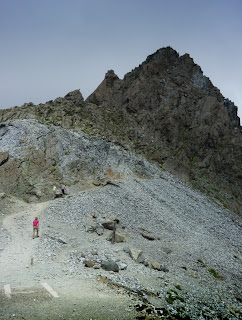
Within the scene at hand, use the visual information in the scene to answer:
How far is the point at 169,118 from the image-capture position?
294ft

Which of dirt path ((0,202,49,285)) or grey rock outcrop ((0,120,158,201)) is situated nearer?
dirt path ((0,202,49,285))

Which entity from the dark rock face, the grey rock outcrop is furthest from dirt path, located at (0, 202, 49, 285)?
the dark rock face

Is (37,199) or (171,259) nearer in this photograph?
(171,259)

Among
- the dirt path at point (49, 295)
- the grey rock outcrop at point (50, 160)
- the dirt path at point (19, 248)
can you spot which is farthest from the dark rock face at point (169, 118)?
the dirt path at point (49, 295)

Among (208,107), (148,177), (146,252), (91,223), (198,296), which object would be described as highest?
(208,107)

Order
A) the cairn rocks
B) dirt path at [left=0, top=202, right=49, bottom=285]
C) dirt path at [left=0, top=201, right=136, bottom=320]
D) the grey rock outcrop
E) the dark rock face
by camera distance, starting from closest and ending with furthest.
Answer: dirt path at [left=0, top=201, right=136, bottom=320]
dirt path at [left=0, top=202, right=49, bottom=285]
the cairn rocks
the grey rock outcrop
the dark rock face

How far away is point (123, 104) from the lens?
9638cm

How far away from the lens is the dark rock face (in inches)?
2908

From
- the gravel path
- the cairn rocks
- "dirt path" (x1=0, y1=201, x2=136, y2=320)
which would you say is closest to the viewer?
"dirt path" (x1=0, y1=201, x2=136, y2=320)

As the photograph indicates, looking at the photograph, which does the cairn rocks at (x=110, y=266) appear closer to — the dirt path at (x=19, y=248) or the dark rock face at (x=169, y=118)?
the dirt path at (x=19, y=248)

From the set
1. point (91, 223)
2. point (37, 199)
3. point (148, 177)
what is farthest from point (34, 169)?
point (148, 177)

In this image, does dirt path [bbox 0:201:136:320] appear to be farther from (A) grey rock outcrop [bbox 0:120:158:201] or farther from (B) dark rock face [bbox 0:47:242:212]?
(B) dark rock face [bbox 0:47:242:212]

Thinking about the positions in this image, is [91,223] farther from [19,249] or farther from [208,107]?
[208,107]

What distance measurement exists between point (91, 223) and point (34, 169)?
62.8 feet
